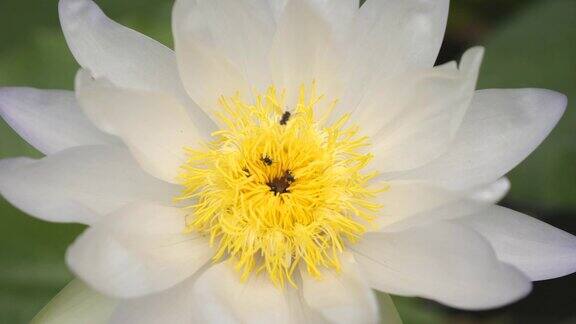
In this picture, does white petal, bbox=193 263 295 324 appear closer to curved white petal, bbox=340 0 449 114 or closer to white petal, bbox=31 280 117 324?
white petal, bbox=31 280 117 324

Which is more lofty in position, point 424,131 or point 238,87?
point 424,131

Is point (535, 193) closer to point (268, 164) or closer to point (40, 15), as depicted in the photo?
point (268, 164)

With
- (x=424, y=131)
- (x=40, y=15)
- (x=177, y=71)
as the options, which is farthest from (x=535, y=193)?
(x=40, y=15)

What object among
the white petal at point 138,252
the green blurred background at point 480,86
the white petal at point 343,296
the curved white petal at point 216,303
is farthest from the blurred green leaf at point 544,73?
the white petal at point 138,252

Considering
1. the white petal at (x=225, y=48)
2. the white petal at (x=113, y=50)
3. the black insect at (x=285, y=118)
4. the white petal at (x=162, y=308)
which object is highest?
the white petal at (x=225, y=48)

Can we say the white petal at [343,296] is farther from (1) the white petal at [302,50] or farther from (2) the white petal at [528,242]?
(1) the white petal at [302,50]

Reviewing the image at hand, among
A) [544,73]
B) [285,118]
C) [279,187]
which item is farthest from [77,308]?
[544,73]

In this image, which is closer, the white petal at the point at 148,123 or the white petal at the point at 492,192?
the white petal at the point at 492,192
